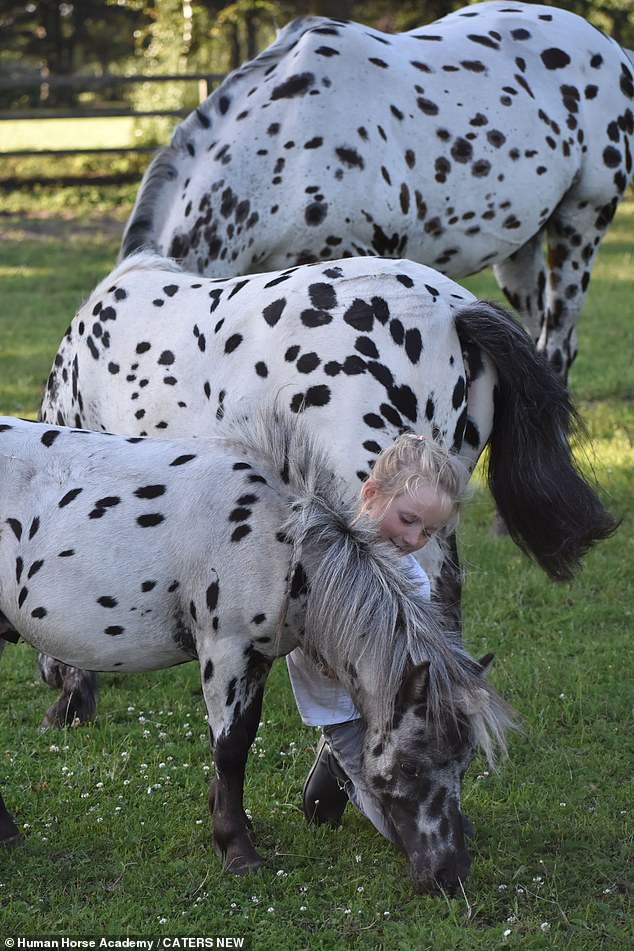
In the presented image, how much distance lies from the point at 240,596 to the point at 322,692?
50cm

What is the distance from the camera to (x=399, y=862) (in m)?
3.44

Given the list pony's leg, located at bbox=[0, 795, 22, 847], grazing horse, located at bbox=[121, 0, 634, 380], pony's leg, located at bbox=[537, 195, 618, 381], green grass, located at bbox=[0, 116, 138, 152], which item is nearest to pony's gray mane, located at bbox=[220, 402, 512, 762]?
pony's leg, located at bbox=[0, 795, 22, 847]

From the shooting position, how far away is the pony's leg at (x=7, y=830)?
3.51 meters

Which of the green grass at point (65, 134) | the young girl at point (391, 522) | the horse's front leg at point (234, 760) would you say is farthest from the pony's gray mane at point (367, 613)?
the green grass at point (65, 134)

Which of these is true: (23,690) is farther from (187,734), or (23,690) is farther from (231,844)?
(231,844)

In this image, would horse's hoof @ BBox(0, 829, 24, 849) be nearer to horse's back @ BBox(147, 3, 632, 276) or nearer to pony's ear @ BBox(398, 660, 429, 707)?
pony's ear @ BBox(398, 660, 429, 707)

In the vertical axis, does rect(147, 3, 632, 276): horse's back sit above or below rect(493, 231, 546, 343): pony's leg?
above

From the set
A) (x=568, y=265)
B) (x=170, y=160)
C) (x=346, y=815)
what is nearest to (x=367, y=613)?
(x=346, y=815)

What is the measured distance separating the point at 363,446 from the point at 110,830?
146 cm

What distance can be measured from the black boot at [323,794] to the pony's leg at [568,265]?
3408mm

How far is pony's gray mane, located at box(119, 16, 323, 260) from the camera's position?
4980 millimetres

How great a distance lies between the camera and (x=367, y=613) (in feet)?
9.96

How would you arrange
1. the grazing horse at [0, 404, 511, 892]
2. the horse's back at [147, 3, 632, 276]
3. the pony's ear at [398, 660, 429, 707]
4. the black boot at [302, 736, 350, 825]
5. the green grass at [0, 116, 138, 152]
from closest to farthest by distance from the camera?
the pony's ear at [398, 660, 429, 707] < the grazing horse at [0, 404, 511, 892] < the black boot at [302, 736, 350, 825] < the horse's back at [147, 3, 632, 276] < the green grass at [0, 116, 138, 152]

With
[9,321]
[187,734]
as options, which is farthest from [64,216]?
[187,734]
